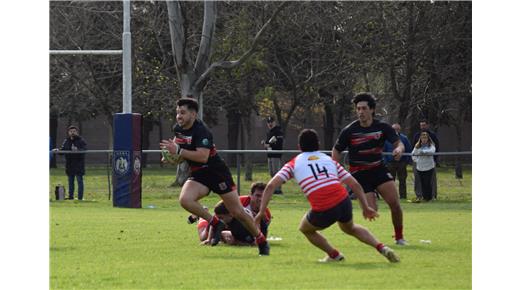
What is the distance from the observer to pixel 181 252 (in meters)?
13.4

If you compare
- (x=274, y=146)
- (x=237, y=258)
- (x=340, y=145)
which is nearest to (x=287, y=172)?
(x=237, y=258)

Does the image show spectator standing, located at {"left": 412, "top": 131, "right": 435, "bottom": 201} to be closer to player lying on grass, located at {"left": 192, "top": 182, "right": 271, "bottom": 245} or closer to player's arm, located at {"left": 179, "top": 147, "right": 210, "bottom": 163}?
player lying on grass, located at {"left": 192, "top": 182, "right": 271, "bottom": 245}

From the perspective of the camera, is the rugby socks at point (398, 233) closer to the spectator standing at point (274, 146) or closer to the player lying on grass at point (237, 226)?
the player lying on grass at point (237, 226)

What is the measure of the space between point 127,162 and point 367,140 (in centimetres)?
1153

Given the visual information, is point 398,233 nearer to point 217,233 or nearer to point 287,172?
point 217,233

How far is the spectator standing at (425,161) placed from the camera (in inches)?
1038

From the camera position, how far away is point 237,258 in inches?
494

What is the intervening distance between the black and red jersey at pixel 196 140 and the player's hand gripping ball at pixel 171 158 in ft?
0.61

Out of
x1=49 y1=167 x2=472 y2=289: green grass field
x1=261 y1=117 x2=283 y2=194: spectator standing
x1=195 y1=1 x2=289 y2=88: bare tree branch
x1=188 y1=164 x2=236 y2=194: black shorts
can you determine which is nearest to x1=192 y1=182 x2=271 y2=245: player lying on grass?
x1=49 y1=167 x2=472 y2=289: green grass field

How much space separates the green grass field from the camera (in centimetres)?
1028

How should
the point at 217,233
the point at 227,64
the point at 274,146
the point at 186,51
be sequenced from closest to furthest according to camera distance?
the point at 217,233
the point at 274,146
the point at 186,51
the point at 227,64

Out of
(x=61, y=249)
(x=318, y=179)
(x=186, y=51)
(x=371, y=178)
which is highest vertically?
(x=186, y=51)

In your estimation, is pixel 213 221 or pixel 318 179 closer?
pixel 318 179

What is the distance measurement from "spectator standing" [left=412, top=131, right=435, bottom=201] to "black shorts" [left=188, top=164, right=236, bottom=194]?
1323cm
